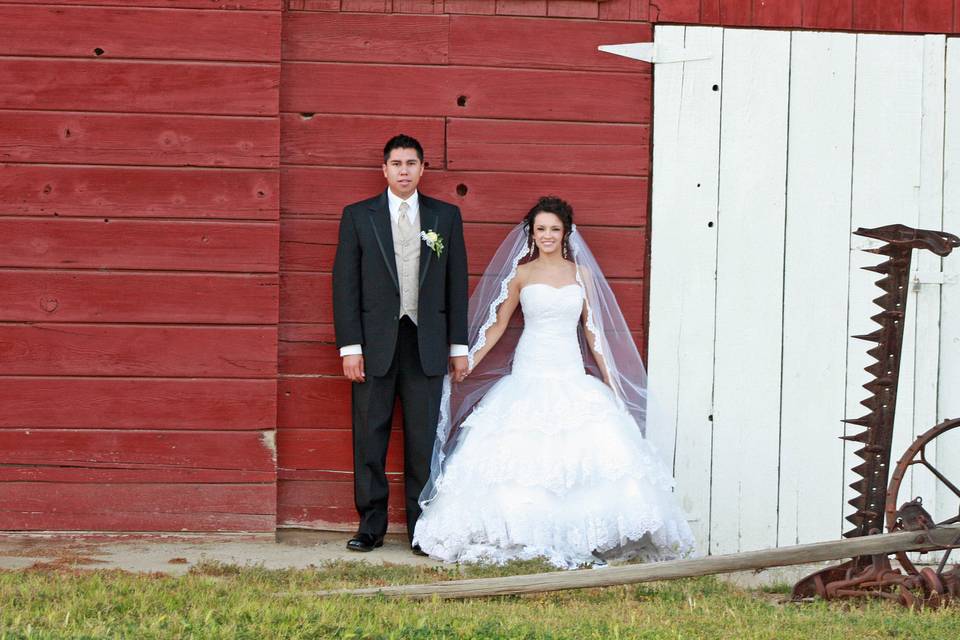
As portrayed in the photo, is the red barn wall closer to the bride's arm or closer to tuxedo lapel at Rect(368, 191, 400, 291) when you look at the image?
tuxedo lapel at Rect(368, 191, 400, 291)

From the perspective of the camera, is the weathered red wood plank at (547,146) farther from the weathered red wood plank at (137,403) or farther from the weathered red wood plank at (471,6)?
the weathered red wood plank at (137,403)

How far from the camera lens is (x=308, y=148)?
588 centimetres

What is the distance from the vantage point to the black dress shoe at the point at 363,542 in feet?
18.5

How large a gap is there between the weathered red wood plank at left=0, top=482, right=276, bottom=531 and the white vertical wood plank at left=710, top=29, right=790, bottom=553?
7.16ft

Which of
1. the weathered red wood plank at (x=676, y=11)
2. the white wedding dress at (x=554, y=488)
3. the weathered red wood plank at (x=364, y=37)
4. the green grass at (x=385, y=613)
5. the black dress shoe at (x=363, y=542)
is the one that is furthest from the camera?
the weathered red wood plank at (x=676, y=11)

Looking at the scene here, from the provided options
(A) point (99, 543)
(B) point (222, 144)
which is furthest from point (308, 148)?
(A) point (99, 543)

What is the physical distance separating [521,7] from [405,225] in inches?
47.2

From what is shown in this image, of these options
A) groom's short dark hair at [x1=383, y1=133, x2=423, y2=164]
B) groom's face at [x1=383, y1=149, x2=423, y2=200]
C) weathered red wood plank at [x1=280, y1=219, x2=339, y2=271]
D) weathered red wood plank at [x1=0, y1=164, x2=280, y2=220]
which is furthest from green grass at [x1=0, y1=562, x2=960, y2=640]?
groom's short dark hair at [x1=383, y1=133, x2=423, y2=164]

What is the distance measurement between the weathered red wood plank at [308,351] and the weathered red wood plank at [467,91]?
1034 millimetres

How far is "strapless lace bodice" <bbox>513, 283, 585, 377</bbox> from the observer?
5.81 meters

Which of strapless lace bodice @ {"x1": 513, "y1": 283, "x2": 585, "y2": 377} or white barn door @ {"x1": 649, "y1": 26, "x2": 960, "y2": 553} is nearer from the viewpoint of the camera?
strapless lace bodice @ {"x1": 513, "y1": 283, "x2": 585, "y2": 377}

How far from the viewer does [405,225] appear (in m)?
5.73

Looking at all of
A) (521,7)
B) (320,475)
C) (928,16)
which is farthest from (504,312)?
A: (928,16)

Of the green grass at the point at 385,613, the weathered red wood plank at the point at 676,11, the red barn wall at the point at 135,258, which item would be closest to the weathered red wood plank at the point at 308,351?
the red barn wall at the point at 135,258
